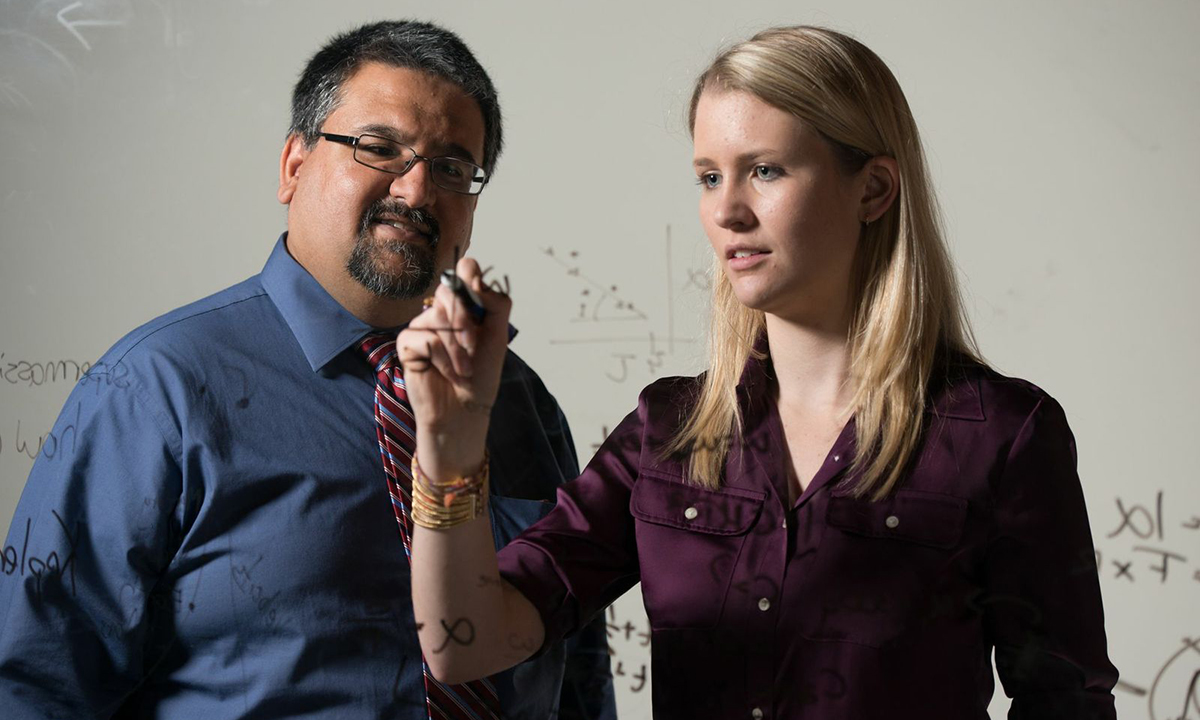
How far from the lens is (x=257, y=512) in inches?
25.2

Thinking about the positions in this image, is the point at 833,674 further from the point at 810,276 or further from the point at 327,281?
the point at 327,281

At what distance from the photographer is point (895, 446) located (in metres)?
0.60

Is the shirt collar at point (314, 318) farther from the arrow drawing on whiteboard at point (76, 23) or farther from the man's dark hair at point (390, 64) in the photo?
the arrow drawing on whiteboard at point (76, 23)

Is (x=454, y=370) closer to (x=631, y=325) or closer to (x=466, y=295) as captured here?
(x=466, y=295)

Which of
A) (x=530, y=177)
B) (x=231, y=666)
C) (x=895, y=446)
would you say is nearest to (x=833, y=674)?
(x=895, y=446)

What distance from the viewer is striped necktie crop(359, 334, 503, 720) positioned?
640 mm

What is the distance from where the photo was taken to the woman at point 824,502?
566 millimetres

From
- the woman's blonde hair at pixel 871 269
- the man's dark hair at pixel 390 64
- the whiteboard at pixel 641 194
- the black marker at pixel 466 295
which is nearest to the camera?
the black marker at pixel 466 295

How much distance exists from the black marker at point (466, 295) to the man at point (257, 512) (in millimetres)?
141

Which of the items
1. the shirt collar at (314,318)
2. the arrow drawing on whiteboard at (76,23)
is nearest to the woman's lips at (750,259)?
the shirt collar at (314,318)

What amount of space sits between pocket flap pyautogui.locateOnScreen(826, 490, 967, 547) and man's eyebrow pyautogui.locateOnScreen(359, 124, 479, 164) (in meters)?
0.28

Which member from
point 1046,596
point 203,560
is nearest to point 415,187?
point 203,560

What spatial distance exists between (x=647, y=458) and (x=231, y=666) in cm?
26

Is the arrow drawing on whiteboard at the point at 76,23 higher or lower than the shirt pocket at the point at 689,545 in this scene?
higher
